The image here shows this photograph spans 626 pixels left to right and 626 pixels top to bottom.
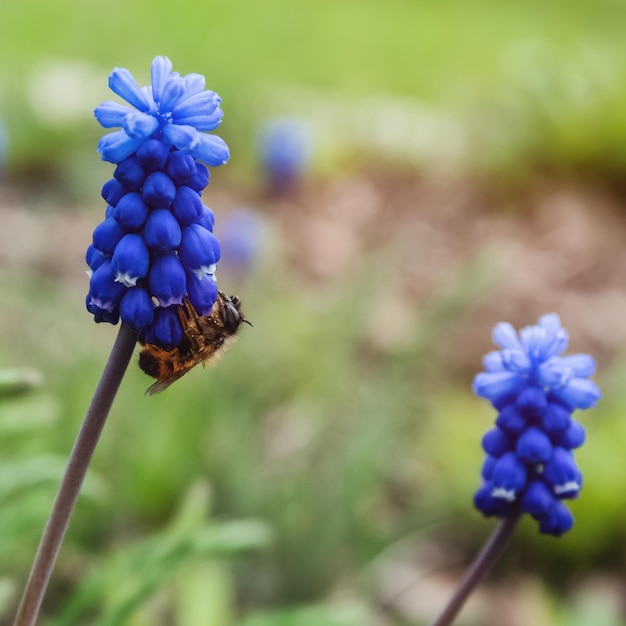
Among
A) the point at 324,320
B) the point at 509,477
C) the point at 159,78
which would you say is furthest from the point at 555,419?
the point at 324,320

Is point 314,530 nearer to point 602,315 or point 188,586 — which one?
point 188,586

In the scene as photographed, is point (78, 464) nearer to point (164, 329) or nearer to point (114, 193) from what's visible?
point (164, 329)

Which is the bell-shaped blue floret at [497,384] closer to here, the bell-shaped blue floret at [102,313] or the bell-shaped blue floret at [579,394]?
the bell-shaped blue floret at [579,394]

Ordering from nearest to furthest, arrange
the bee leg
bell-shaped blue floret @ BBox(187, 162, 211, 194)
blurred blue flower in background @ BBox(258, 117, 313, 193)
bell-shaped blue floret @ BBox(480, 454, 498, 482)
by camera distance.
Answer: bell-shaped blue floret @ BBox(187, 162, 211, 194), the bee leg, bell-shaped blue floret @ BBox(480, 454, 498, 482), blurred blue flower in background @ BBox(258, 117, 313, 193)

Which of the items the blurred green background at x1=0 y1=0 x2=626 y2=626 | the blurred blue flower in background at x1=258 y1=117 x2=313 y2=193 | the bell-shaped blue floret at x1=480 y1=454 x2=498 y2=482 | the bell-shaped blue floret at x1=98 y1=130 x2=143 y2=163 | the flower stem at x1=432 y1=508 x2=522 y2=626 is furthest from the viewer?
the blurred blue flower in background at x1=258 y1=117 x2=313 y2=193

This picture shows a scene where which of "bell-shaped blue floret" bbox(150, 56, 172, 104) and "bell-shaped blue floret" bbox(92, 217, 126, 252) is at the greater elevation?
"bell-shaped blue floret" bbox(150, 56, 172, 104)

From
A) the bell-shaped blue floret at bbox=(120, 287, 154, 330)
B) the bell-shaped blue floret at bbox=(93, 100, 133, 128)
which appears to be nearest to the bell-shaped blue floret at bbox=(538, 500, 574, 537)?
the bell-shaped blue floret at bbox=(120, 287, 154, 330)

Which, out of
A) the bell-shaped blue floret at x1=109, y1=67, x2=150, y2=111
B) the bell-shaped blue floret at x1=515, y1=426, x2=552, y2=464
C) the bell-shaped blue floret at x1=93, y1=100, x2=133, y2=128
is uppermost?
the bell-shaped blue floret at x1=109, y1=67, x2=150, y2=111

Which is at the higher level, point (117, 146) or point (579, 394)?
point (117, 146)

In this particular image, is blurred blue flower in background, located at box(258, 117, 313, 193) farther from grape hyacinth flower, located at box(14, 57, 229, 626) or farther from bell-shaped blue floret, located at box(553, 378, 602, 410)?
grape hyacinth flower, located at box(14, 57, 229, 626)
